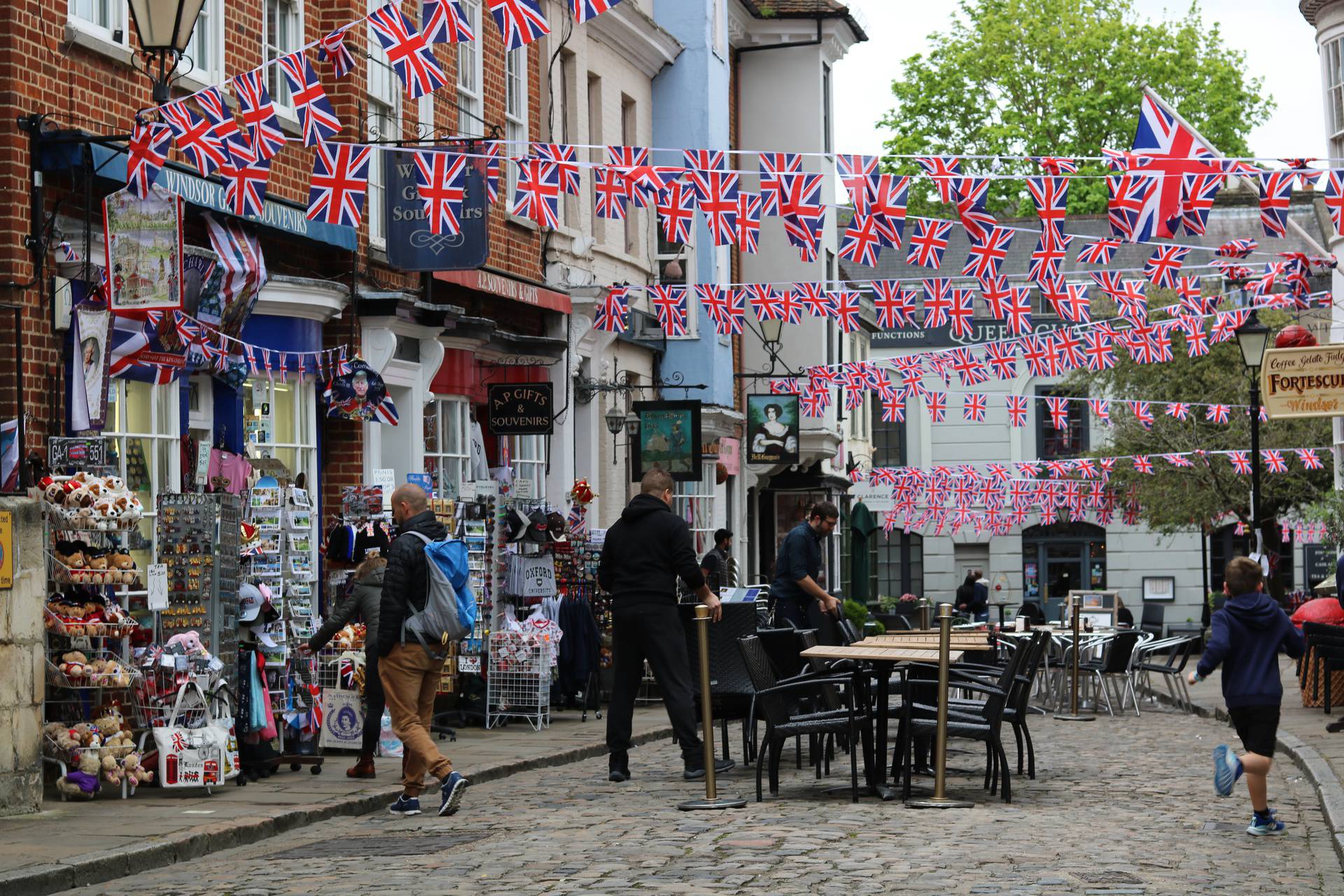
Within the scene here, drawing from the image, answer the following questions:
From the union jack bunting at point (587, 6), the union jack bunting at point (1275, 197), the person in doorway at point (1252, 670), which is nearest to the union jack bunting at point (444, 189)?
the union jack bunting at point (587, 6)

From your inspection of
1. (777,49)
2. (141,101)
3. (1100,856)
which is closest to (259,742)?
(141,101)

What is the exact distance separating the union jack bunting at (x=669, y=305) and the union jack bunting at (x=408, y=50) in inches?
411

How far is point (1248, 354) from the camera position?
2248 cm

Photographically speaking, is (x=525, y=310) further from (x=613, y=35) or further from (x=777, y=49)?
(x=777, y=49)

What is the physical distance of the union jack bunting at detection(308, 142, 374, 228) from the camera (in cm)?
1365

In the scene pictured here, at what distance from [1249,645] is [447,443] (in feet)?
35.6

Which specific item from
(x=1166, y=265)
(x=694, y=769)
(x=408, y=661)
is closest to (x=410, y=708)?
(x=408, y=661)

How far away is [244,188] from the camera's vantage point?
44.2ft

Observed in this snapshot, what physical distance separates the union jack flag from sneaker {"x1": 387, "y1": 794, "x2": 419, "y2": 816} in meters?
4.96

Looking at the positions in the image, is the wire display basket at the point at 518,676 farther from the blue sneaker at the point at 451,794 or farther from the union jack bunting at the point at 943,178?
the blue sneaker at the point at 451,794

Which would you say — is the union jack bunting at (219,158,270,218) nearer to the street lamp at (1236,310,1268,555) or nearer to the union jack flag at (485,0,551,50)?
the union jack flag at (485,0,551,50)

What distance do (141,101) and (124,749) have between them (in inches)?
189

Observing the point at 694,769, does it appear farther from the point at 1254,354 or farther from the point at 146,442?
the point at 1254,354

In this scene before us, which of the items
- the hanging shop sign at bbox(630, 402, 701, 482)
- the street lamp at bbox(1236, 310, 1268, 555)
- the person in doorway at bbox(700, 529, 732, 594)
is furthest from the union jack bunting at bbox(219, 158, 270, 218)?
the street lamp at bbox(1236, 310, 1268, 555)
